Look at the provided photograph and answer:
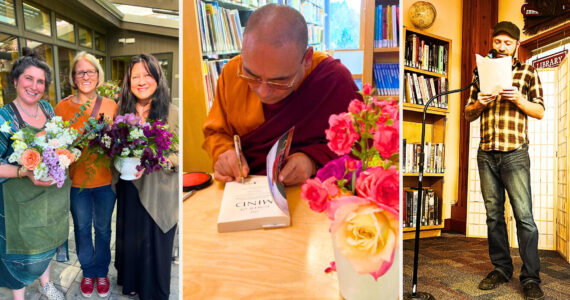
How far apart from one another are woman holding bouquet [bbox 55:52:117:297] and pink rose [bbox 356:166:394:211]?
1090mm

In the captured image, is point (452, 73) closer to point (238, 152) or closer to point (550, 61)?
point (550, 61)

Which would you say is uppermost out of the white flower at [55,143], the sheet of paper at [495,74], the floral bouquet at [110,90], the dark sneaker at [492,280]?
the sheet of paper at [495,74]

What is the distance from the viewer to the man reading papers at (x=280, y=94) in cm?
83

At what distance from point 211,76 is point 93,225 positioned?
1.00 meters

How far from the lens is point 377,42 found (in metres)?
0.91

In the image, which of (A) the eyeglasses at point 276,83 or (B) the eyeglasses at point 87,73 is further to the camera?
(B) the eyeglasses at point 87,73

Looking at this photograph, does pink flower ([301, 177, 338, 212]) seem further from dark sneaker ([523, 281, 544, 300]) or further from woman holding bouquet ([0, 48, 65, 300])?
dark sneaker ([523, 281, 544, 300])

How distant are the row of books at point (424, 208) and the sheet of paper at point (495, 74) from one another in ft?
4.44

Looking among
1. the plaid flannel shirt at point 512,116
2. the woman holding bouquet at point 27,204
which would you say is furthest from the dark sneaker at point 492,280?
the woman holding bouquet at point 27,204

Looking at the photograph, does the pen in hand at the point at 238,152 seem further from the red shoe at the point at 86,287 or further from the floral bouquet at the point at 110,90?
the red shoe at the point at 86,287

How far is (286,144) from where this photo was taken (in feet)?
2.79

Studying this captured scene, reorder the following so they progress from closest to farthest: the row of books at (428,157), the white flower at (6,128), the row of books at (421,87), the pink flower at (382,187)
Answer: the pink flower at (382,187), the white flower at (6,128), the row of books at (421,87), the row of books at (428,157)

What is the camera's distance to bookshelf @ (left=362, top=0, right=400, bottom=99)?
35.0 inches

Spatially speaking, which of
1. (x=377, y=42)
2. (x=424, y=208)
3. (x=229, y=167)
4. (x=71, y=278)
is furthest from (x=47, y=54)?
(x=424, y=208)
